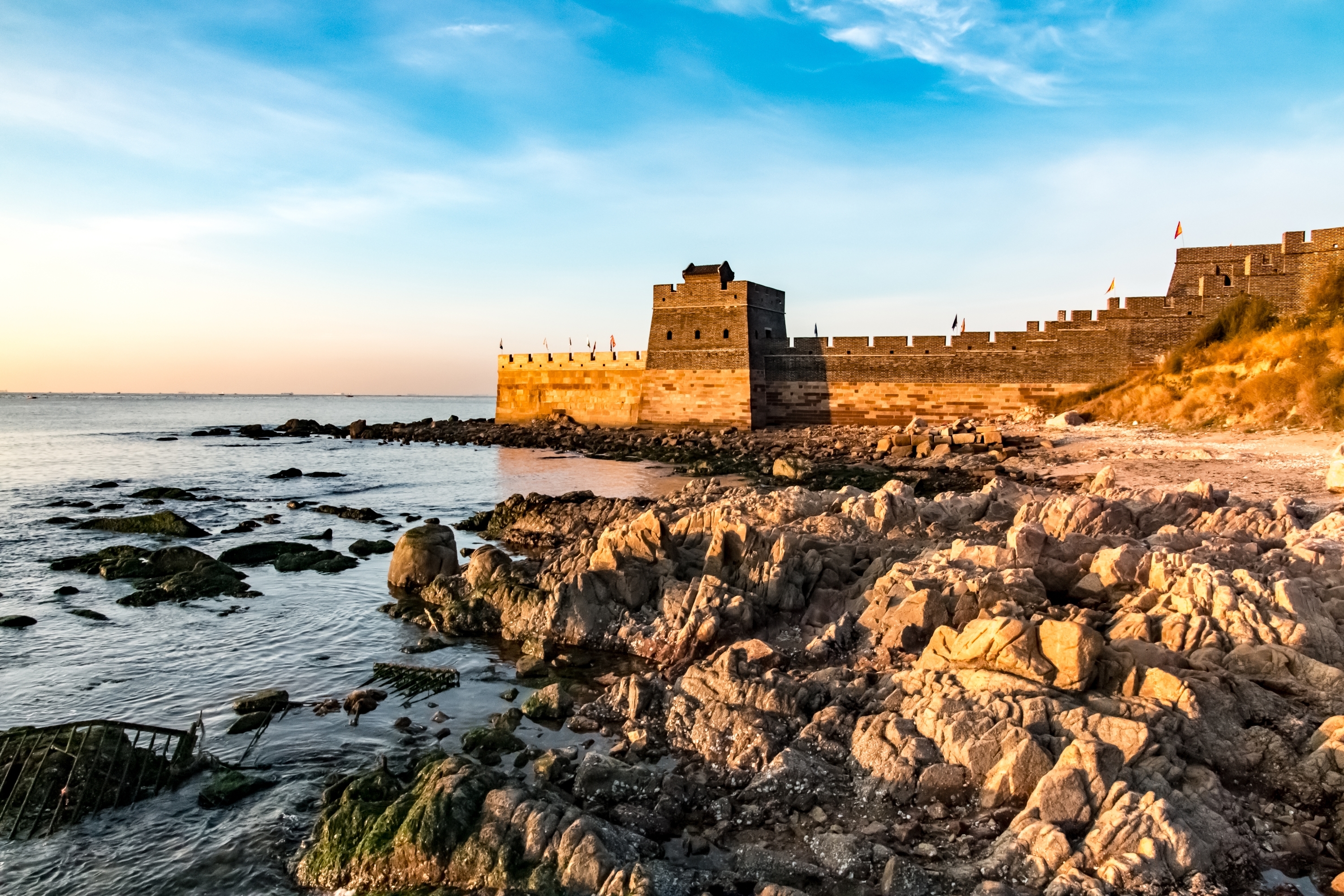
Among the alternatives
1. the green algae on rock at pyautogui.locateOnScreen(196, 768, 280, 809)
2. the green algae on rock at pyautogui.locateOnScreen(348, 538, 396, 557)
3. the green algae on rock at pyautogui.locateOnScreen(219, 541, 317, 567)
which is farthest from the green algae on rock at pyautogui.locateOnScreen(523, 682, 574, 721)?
the green algae on rock at pyautogui.locateOnScreen(219, 541, 317, 567)

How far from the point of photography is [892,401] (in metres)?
32.1

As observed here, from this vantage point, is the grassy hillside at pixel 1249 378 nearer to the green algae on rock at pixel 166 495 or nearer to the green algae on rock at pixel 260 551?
the green algae on rock at pixel 260 551

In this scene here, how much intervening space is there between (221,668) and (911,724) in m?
7.10

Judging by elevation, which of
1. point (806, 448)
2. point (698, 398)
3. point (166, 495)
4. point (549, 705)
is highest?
point (698, 398)

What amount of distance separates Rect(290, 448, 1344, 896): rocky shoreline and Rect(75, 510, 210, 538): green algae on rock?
9590mm

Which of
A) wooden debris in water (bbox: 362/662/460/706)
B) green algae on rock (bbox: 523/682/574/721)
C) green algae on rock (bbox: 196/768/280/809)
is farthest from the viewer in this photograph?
wooden debris in water (bbox: 362/662/460/706)

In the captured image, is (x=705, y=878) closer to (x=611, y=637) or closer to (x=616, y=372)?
(x=611, y=637)

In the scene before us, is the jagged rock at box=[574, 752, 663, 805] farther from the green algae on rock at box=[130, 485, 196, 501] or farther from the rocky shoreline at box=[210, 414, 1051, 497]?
the green algae on rock at box=[130, 485, 196, 501]

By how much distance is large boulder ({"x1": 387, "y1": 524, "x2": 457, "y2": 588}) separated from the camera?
1134 centimetres

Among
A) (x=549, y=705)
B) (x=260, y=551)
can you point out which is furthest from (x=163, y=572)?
(x=549, y=705)

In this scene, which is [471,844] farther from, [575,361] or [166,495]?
[575,361]

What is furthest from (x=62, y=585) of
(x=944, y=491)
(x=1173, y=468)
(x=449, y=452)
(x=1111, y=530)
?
(x=449, y=452)

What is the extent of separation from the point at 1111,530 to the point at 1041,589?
2742mm

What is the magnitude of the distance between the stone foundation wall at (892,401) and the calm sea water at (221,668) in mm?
12459
